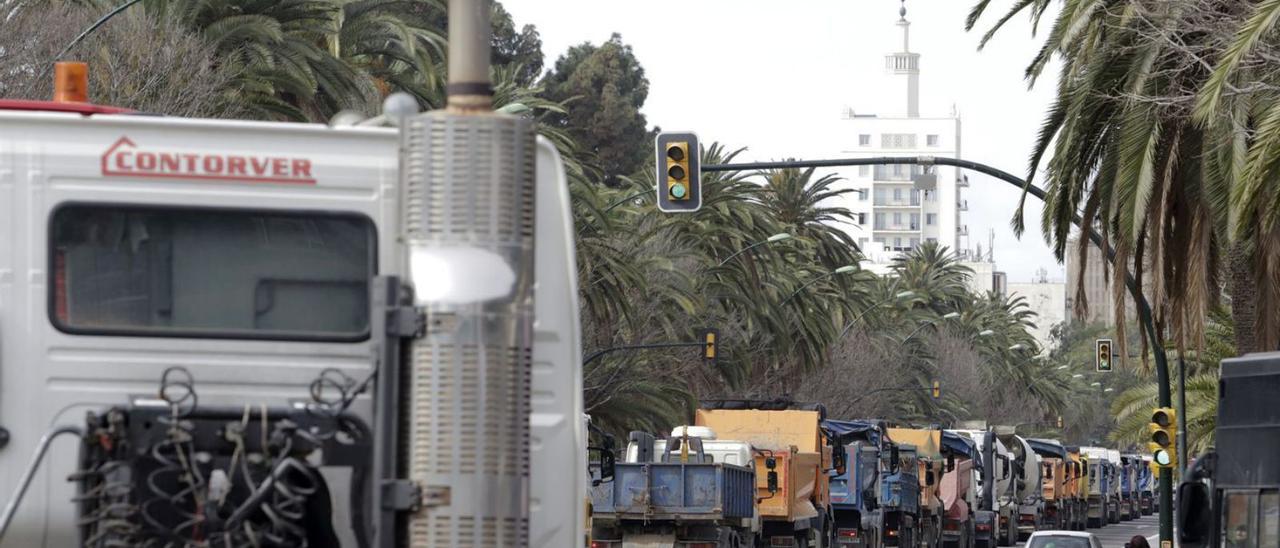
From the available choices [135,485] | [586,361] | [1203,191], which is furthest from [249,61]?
[135,485]

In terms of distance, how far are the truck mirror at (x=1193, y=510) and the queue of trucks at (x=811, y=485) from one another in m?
10.1

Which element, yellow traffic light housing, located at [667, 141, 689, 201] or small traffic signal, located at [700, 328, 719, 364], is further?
small traffic signal, located at [700, 328, 719, 364]

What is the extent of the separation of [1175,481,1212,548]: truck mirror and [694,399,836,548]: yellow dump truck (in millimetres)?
19692

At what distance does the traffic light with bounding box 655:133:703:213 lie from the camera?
24.0 metres

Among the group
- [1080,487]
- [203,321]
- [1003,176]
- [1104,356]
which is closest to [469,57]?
[203,321]

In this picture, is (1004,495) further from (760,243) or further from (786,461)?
(786,461)

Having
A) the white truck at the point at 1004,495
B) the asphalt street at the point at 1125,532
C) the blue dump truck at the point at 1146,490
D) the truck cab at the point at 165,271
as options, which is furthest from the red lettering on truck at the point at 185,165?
the blue dump truck at the point at 1146,490

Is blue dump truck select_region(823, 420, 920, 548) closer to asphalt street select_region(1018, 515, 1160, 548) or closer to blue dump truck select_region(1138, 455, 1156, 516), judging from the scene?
asphalt street select_region(1018, 515, 1160, 548)

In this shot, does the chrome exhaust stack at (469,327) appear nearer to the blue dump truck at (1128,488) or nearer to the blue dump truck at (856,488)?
the blue dump truck at (856,488)

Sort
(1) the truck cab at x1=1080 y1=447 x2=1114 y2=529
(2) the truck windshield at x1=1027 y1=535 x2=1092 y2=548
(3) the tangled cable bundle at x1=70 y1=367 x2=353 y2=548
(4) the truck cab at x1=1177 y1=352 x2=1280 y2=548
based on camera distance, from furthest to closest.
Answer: (1) the truck cab at x1=1080 y1=447 x2=1114 y2=529 → (2) the truck windshield at x1=1027 y1=535 x2=1092 y2=548 → (4) the truck cab at x1=1177 y1=352 x2=1280 y2=548 → (3) the tangled cable bundle at x1=70 y1=367 x2=353 y2=548

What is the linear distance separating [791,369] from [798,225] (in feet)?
14.0

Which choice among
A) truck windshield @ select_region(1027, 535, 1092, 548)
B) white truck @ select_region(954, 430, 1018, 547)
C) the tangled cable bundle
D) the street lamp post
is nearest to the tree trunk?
truck windshield @ select_region(1027, 535, 1092, 548)

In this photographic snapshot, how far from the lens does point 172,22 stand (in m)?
25.3

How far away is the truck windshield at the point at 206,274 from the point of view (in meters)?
6.59
